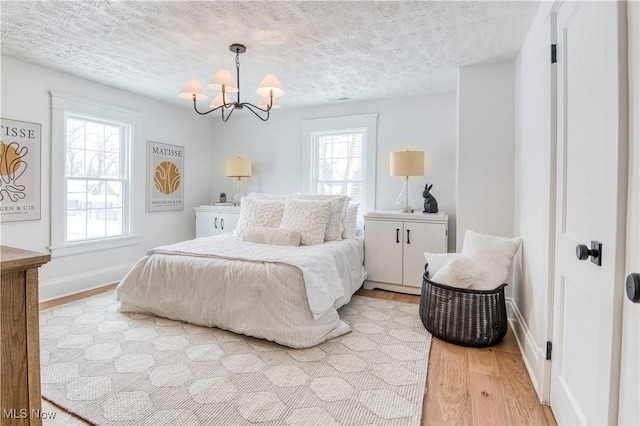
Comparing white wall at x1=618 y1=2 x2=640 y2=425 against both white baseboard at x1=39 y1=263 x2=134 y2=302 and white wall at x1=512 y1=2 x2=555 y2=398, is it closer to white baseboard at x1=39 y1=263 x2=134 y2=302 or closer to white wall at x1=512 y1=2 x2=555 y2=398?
white wall at x1=512 y1=2 x2=555 y2=398

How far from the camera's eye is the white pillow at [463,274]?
7.87 ft

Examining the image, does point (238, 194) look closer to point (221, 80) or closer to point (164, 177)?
point (164, 177)

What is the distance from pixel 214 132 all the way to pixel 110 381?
166 inches

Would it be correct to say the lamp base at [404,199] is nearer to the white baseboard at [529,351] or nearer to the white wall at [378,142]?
the white wall at [378,142]

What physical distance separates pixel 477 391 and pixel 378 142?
122 inches

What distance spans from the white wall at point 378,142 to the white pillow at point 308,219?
118cm

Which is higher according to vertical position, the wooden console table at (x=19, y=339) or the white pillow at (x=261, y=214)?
the white pillow at (x=261, y=214)

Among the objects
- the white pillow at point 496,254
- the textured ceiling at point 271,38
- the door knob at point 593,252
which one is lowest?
the white pillow at point 496,254

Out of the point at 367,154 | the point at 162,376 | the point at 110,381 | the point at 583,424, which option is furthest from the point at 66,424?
the point at 367,154

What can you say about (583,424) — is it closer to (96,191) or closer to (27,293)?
(27,293)

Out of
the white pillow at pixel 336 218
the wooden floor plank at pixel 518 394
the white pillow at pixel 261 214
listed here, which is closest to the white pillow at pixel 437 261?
the wooden floor plank at pixel 518 394

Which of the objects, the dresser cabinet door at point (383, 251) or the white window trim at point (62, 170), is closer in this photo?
the white window trim at point (62, 170)

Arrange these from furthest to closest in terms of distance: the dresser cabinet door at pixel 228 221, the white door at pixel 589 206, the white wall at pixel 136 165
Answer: the dresser cabinet door at pixel 228 221, the white wall at pixel 136 165, the white door at pixel 589 206

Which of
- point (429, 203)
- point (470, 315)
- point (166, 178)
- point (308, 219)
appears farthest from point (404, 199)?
point (166, 178)
